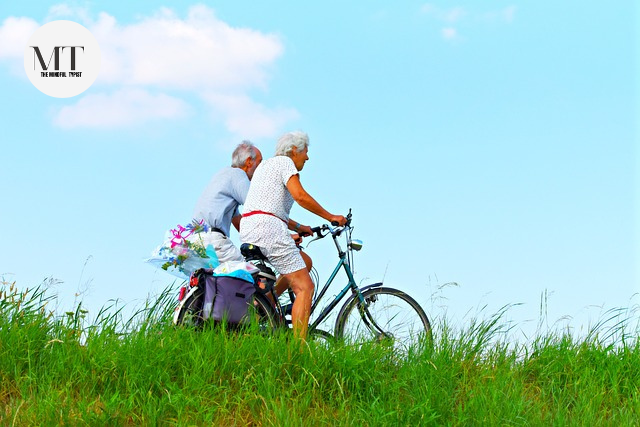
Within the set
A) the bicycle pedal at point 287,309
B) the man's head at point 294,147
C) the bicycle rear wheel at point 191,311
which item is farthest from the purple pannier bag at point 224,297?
the man's head at point 294,147

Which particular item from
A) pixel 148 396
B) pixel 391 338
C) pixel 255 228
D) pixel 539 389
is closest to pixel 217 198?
pixel 255 228

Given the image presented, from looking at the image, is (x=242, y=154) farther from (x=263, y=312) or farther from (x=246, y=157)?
(x=263, y=312)

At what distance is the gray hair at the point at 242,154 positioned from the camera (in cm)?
933

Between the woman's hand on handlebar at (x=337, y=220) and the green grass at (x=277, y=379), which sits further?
the woman's hand on handlebar at (x=337, y=220)

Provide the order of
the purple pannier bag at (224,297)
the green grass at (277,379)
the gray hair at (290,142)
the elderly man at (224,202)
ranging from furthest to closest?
the elderly man at (224,202) < the gray hair at (290,142) < the purple pannier bag at (224,297) < the green grass at (277,379)

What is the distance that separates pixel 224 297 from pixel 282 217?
3.14 feet

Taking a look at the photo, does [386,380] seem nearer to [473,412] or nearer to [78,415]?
[473,412]

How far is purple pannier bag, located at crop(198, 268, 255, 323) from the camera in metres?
7.32

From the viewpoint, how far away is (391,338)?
7.39 meters

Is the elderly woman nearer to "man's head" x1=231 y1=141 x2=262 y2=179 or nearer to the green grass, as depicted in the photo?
the green grass

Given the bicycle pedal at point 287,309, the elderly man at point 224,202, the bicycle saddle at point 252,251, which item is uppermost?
the elderly man at point 224,202

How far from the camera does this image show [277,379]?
625 centimetres

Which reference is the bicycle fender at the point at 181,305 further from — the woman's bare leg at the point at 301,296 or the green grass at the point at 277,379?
the woman's bare leg at the point at 301,296

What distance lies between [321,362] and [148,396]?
4.63ft
